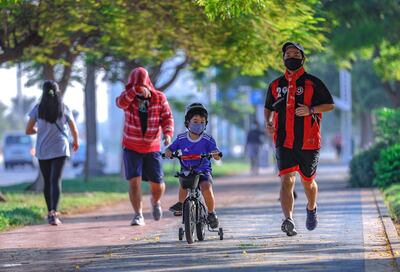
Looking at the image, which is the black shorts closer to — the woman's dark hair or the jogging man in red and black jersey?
the jogging man in red and black jersey

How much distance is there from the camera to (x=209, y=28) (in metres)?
18.5

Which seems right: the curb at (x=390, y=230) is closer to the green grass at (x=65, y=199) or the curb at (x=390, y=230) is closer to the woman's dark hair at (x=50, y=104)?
the woman's dark hair at (x=50, y=104)

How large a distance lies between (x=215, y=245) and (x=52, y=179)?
4.03 m

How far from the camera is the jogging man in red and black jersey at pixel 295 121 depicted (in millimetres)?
11289

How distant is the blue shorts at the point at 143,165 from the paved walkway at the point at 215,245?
61cm

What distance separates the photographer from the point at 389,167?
20.6 m

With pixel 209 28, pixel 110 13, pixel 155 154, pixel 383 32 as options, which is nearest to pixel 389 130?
pixel 383 32

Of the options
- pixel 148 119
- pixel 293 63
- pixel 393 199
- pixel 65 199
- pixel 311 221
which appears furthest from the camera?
pixel 65 199

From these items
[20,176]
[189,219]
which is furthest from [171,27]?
[20,176]

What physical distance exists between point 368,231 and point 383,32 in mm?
14224

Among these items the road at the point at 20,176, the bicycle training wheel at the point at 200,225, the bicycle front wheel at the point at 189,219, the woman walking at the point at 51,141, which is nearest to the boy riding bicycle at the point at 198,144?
the bicycle training wheel at the point at 200,225

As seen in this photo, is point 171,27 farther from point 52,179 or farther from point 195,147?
point 195,147

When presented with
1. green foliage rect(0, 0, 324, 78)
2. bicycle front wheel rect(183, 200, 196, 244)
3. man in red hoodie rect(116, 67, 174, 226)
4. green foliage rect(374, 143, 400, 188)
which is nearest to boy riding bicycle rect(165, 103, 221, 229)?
bicycle front wheel rect(183, 200, 196, 244)

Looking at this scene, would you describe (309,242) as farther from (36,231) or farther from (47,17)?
(47,17)
